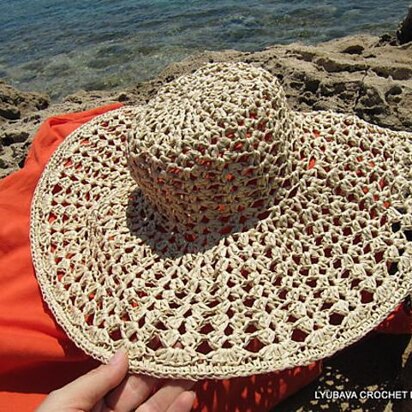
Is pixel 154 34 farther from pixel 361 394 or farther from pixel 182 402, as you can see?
pixel 182 402

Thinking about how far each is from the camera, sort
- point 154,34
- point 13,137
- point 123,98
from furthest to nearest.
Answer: point 154,34, point 123,98, point 13,137

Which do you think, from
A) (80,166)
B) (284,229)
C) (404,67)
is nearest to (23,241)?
(80,166)

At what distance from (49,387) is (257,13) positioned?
18.6 ft

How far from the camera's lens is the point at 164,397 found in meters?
1.06

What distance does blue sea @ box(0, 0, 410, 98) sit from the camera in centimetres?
530

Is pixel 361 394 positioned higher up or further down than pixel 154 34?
further down

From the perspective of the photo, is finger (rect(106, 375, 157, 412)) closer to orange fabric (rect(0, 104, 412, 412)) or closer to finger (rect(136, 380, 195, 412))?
finger (rect(136, 380, 195, 412))

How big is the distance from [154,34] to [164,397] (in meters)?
5.81

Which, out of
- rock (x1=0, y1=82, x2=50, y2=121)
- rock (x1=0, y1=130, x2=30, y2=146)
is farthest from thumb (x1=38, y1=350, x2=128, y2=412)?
rock (x1=0, y1=82, x2=50, y2=121)

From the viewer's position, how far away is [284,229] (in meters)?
1.17

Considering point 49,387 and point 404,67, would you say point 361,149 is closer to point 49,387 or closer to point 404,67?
point 49,387

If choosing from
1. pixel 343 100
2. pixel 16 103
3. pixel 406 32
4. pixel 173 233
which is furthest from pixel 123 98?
pixel 173 233

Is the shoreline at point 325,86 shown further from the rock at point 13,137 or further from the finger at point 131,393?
the finger at point 131,393

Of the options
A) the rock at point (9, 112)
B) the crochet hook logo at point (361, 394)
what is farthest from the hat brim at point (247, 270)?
the rock at point (9, 112)
